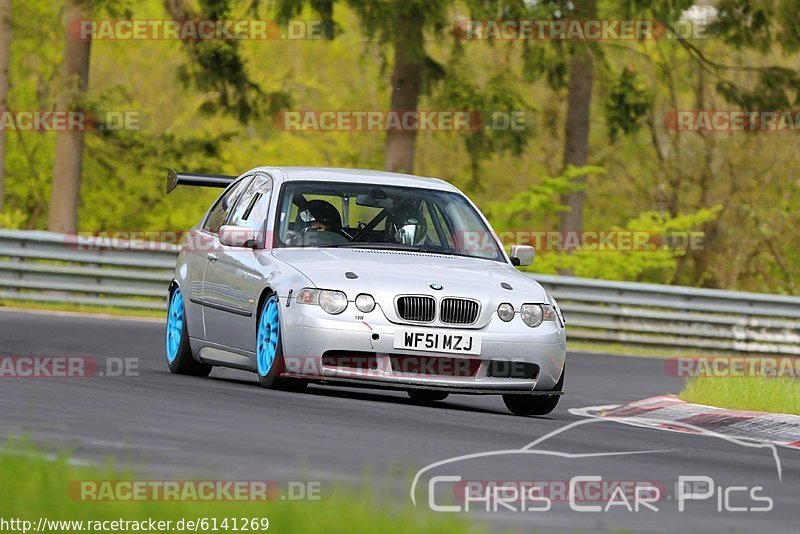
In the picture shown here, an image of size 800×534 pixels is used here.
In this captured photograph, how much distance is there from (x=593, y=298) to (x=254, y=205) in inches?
448

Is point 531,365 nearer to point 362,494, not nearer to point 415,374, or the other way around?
point 415,374

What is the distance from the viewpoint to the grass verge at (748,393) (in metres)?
12.6

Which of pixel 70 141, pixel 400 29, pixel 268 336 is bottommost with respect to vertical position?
pixel 268 336

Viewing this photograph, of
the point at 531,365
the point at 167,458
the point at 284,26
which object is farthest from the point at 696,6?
the point at 167,458

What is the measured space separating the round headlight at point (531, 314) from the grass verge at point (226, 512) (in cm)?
503

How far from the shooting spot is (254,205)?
40.5 feet

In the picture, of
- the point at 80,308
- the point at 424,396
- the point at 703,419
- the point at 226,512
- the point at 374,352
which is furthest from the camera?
the point at 80,308

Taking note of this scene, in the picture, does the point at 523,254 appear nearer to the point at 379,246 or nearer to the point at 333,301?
the point at 379,246

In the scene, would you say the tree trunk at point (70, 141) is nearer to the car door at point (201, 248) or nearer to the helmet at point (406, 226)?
the car door at point (201, 248)

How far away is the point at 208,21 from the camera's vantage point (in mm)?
30156

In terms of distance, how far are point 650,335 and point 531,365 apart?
12539 millimetres

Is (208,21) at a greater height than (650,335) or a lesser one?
greater

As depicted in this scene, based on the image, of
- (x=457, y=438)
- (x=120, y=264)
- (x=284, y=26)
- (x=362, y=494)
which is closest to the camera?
(x=362, y=494)

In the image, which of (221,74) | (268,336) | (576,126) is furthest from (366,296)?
(576,126)
